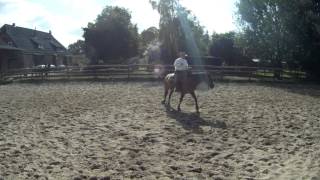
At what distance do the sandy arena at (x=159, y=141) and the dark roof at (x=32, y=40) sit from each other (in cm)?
4679

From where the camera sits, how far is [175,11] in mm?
40594

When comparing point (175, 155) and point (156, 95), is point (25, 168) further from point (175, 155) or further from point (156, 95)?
point (156, 95)

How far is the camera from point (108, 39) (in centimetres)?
5081

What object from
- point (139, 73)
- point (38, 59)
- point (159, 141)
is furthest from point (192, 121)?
point (38, 59)

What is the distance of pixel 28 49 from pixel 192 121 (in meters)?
52.2

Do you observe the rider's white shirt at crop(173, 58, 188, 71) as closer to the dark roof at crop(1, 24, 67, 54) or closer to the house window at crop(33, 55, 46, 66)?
the dark roof at crop(1, 24, 67, 54)

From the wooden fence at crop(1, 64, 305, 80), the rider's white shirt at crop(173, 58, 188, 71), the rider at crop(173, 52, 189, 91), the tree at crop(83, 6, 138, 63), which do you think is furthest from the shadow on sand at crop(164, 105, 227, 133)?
the tree at crop(83, 6, 138, 63)

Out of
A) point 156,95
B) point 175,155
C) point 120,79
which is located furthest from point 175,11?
point 175,155

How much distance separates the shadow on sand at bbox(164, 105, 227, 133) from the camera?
389 inches

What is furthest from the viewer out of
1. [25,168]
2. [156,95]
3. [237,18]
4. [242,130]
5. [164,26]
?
[164,26]

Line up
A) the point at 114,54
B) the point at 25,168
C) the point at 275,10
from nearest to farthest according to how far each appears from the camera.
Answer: the point at 25,168 → the point at 275,10 → the point at 114,54

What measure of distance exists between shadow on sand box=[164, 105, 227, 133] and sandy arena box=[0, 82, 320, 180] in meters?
0.03

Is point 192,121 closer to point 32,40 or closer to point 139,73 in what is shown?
point 139,73

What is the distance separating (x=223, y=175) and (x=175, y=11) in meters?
35.7
